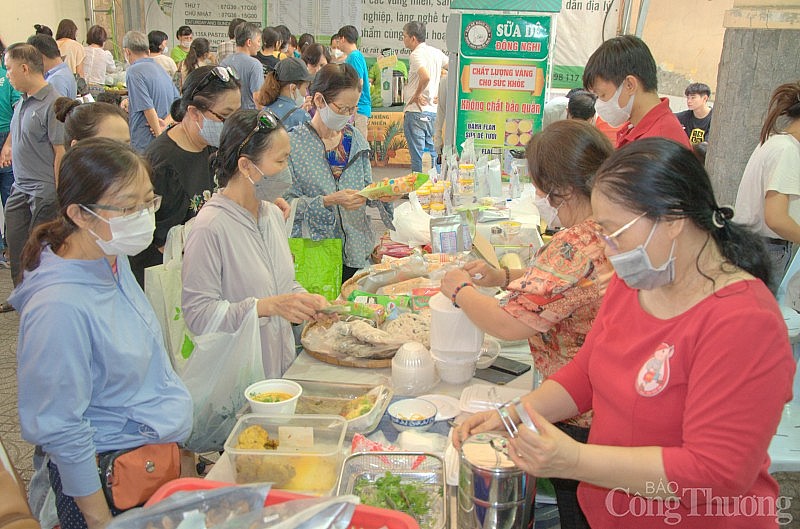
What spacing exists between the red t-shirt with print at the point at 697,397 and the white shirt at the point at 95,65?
8.85 meters

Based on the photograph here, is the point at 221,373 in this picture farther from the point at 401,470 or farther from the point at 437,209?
the point at 437,209

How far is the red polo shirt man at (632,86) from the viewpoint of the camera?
3342 millimetres

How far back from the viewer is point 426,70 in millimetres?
8391

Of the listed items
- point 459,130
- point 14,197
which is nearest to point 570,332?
point 459,130

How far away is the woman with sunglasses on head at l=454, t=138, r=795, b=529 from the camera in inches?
48.1

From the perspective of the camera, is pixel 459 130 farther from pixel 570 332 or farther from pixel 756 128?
pixel 570 332

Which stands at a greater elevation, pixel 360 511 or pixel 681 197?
pixel 681 197

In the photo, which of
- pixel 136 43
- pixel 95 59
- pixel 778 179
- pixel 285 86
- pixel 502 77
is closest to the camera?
pixel 778 179

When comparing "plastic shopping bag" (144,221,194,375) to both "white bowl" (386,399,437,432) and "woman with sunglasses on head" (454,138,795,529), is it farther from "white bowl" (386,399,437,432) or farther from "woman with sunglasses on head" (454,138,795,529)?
"woman with sunglasses on head" (454,138,795,529)

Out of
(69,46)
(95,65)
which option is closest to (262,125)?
(69,46)

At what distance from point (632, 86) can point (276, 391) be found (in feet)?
8.16

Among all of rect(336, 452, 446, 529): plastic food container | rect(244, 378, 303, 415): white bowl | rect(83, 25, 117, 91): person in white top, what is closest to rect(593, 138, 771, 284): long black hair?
rect(336, 452, 446, 529): plastic food container

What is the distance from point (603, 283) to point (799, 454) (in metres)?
1.16

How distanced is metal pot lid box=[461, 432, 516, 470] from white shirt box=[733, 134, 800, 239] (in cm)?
226
